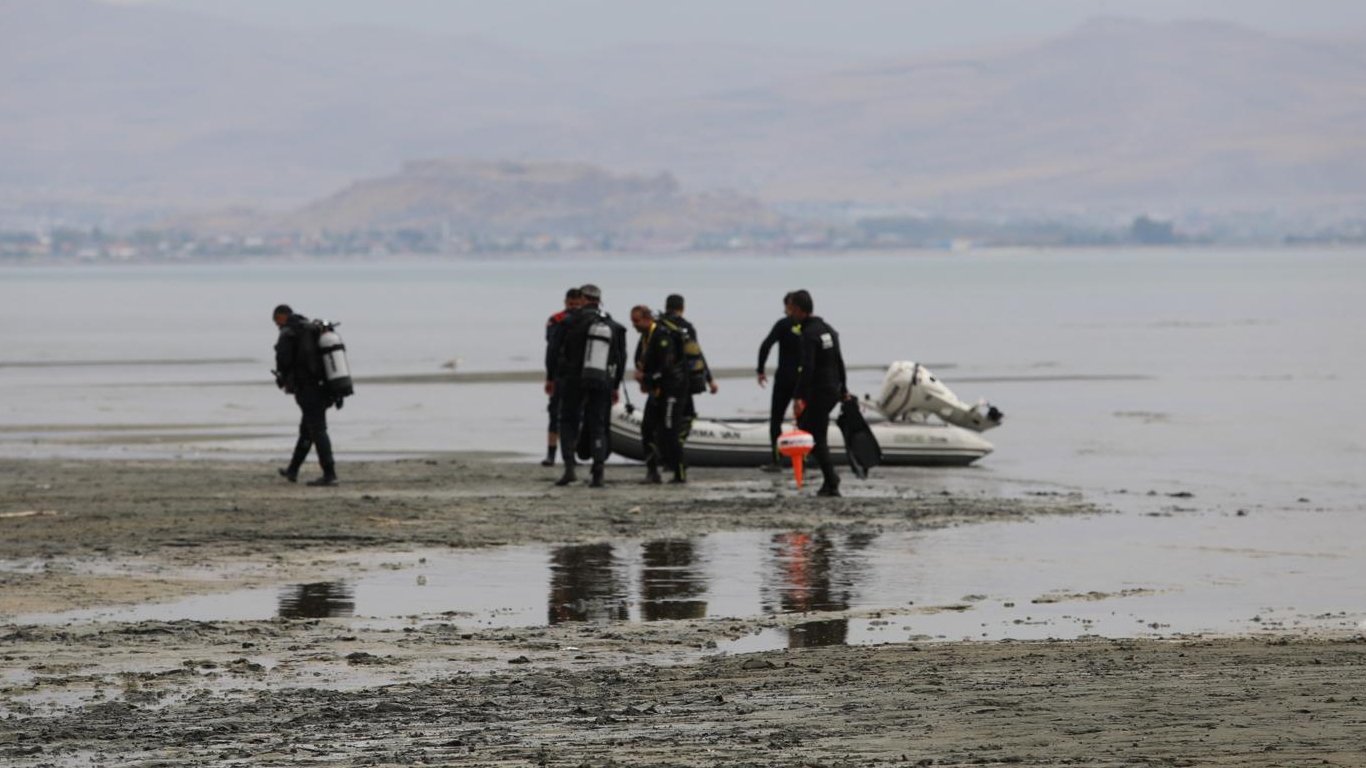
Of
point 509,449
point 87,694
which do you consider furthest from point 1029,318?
point 87,694

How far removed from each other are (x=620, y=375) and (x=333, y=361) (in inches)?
92.6

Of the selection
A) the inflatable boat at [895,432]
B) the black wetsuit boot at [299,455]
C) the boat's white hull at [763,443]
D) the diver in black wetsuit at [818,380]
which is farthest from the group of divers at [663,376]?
the black wetsuit boot at [299,455]

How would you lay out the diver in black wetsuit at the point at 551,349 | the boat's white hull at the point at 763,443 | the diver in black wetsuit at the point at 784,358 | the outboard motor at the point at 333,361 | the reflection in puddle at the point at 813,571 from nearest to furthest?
the reflection in puddle at the point at 813,571 → the diver in black wetsuit at the point at 784,358 → the outboard motor at the point at 333,361 → the diver in black wetsuit at the point at 551,349 → the boat's white hull at the point at 763,443

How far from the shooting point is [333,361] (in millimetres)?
18031

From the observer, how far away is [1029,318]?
8294cm

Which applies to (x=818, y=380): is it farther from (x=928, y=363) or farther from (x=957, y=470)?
(x=928, y=363)

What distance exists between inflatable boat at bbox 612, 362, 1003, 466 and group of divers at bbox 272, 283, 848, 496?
1105 mm

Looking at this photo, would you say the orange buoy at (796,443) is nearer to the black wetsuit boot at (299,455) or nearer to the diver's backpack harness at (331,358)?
the diver's backpack harness at (331,358)

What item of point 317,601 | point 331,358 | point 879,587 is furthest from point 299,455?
point 879,587

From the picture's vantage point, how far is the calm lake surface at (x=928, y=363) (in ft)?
81.5

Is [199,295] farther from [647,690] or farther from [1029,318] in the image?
[647,690]

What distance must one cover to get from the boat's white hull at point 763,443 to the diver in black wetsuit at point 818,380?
307cm

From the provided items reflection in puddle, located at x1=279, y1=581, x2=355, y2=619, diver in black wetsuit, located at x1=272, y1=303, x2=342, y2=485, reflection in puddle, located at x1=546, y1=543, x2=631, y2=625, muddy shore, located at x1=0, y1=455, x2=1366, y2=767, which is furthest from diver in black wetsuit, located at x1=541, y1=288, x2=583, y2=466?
reflection in puddle, located at x1=279, y1=581, x2=355, y2=619

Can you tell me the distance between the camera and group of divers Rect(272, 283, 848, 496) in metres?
17.8
